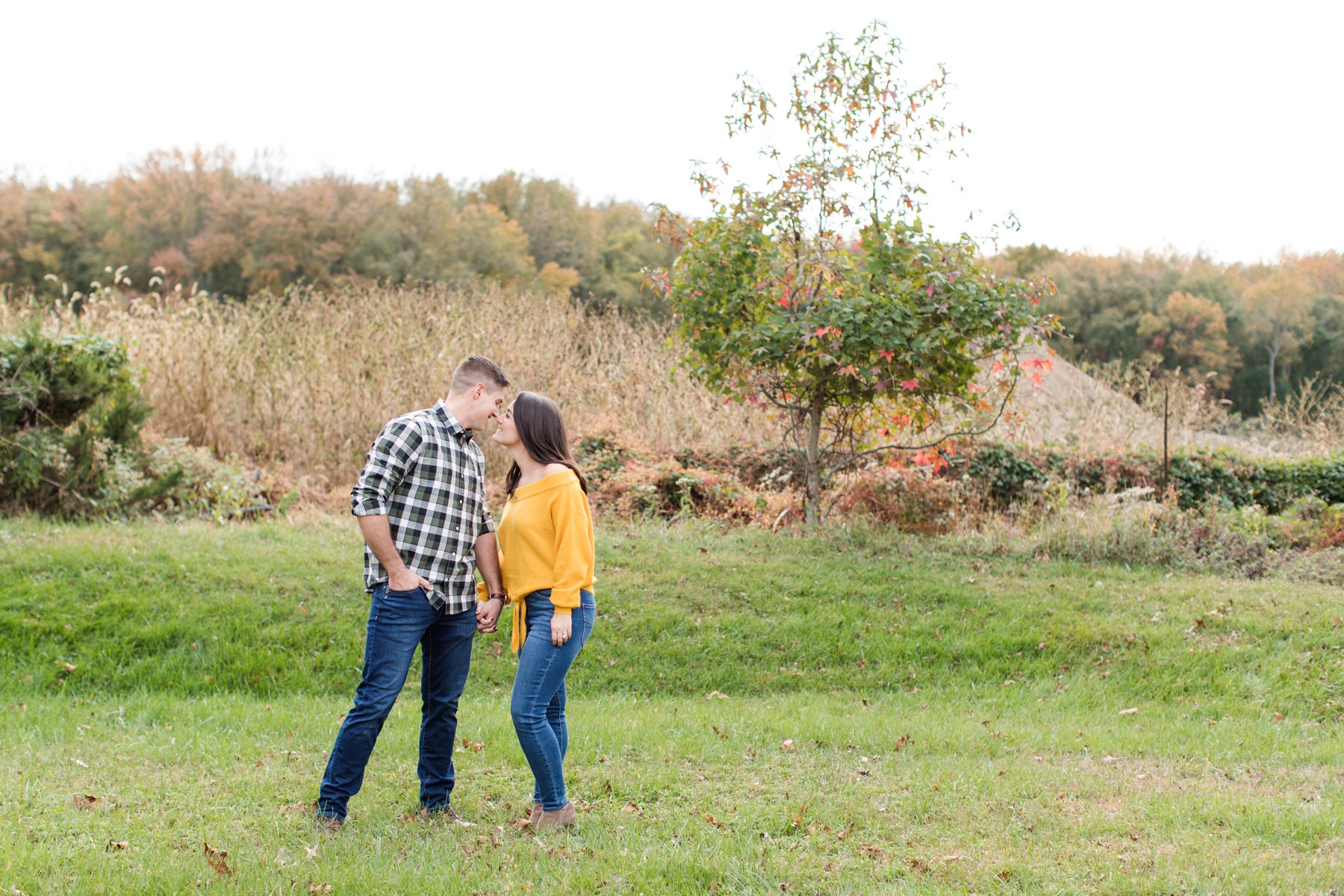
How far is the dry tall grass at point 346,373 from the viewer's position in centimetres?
1294

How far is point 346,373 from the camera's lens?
1378 centimetres

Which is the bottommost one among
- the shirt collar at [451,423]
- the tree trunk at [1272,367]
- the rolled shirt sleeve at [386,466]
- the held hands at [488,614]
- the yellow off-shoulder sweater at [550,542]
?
the held hands at [488,614]

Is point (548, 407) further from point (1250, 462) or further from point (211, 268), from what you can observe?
point (211, 268)

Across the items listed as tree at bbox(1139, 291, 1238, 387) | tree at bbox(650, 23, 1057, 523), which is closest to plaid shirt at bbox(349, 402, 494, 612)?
tree at bbox(650, 23, 1057, 523)

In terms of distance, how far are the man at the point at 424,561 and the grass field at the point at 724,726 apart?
41cm

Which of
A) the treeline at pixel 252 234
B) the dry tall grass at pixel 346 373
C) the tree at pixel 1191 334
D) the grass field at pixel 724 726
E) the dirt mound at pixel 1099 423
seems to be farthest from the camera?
the tree at pixel 1191 334

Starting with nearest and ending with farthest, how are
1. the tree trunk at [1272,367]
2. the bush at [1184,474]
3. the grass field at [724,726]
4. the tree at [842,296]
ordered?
the grass field at [724,726]
the tree at [842,296]
the bush at [1184,474]
the tree trunk at [1272,367]

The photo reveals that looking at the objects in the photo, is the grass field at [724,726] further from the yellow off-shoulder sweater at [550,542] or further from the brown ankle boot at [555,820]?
the yellow off-shoulder sweater at [550,542]

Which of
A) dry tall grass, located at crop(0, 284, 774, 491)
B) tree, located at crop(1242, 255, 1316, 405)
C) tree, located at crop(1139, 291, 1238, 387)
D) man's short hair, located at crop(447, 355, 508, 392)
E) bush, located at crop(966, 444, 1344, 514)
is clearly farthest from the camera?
tree, located at crop(1242, 255, 1316, 405)

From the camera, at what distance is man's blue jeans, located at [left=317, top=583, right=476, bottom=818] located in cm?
367

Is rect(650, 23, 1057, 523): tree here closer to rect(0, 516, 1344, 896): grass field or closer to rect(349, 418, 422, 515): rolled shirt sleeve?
rect(0, 516, 1344, 896): grass field

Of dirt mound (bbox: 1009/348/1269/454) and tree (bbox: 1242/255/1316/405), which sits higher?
tree (bbox: 1242/255/1316/405)

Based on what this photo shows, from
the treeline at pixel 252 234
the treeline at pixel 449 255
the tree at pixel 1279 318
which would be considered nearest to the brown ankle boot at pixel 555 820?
the treeline at pixel 449 255

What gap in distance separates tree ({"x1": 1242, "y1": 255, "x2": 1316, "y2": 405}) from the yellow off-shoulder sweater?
39.8m
